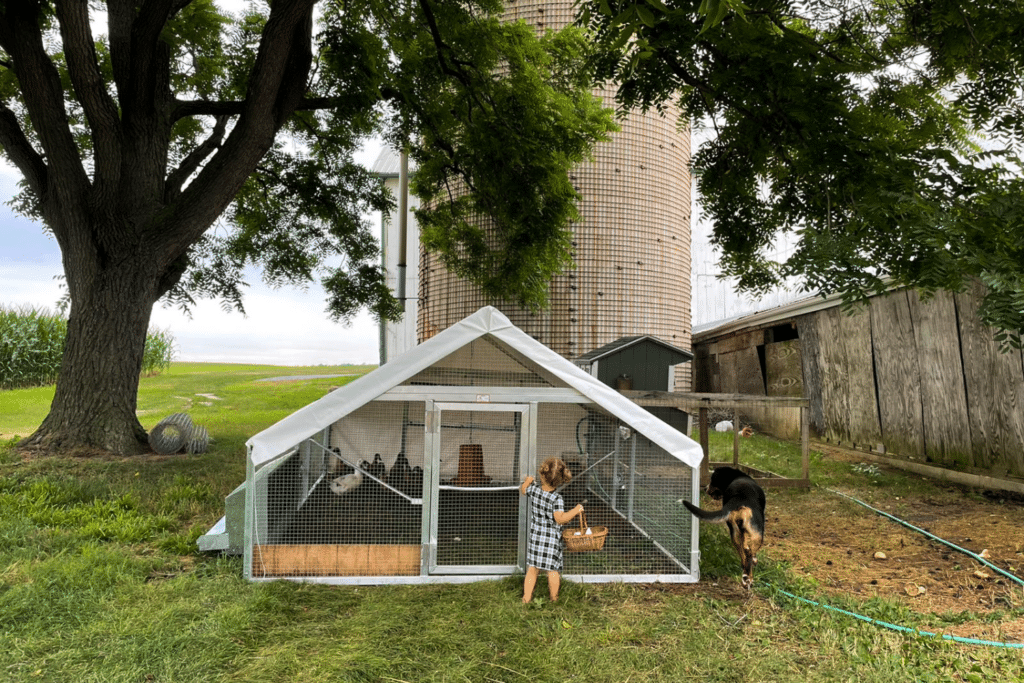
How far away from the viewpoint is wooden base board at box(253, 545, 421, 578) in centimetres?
480

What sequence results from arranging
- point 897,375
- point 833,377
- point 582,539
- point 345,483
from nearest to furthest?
1. point 582,539
2. point 345,483
3. point 897,375
4. point 833,377

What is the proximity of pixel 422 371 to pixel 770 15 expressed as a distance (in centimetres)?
421

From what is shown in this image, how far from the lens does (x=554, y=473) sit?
4441mm

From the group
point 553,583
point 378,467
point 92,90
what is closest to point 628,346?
point 378,467

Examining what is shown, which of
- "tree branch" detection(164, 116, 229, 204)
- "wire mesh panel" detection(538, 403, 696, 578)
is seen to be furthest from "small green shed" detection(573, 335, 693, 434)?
"tree branch" detection(164, 116, 229, 204)

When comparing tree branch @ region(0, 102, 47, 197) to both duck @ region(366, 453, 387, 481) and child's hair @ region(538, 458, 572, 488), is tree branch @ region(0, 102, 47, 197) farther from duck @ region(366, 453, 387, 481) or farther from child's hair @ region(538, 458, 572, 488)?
child's hair @ region(538, 458, 572, 488)

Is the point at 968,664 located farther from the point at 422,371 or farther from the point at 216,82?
the point at 216,82

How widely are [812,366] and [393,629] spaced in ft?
31.8

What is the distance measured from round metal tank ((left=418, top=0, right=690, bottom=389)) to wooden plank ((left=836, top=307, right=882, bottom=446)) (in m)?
3.43

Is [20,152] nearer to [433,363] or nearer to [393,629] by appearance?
[433,363]

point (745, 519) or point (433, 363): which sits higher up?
point (433, 363)

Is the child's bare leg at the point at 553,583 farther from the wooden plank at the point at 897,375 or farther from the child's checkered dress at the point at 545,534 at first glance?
the wooden plank at the point at 897,375

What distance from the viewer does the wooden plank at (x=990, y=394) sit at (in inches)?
287

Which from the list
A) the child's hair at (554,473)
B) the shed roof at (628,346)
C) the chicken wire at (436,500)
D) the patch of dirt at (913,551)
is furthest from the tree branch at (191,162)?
the patch of dirt at (913,551)
